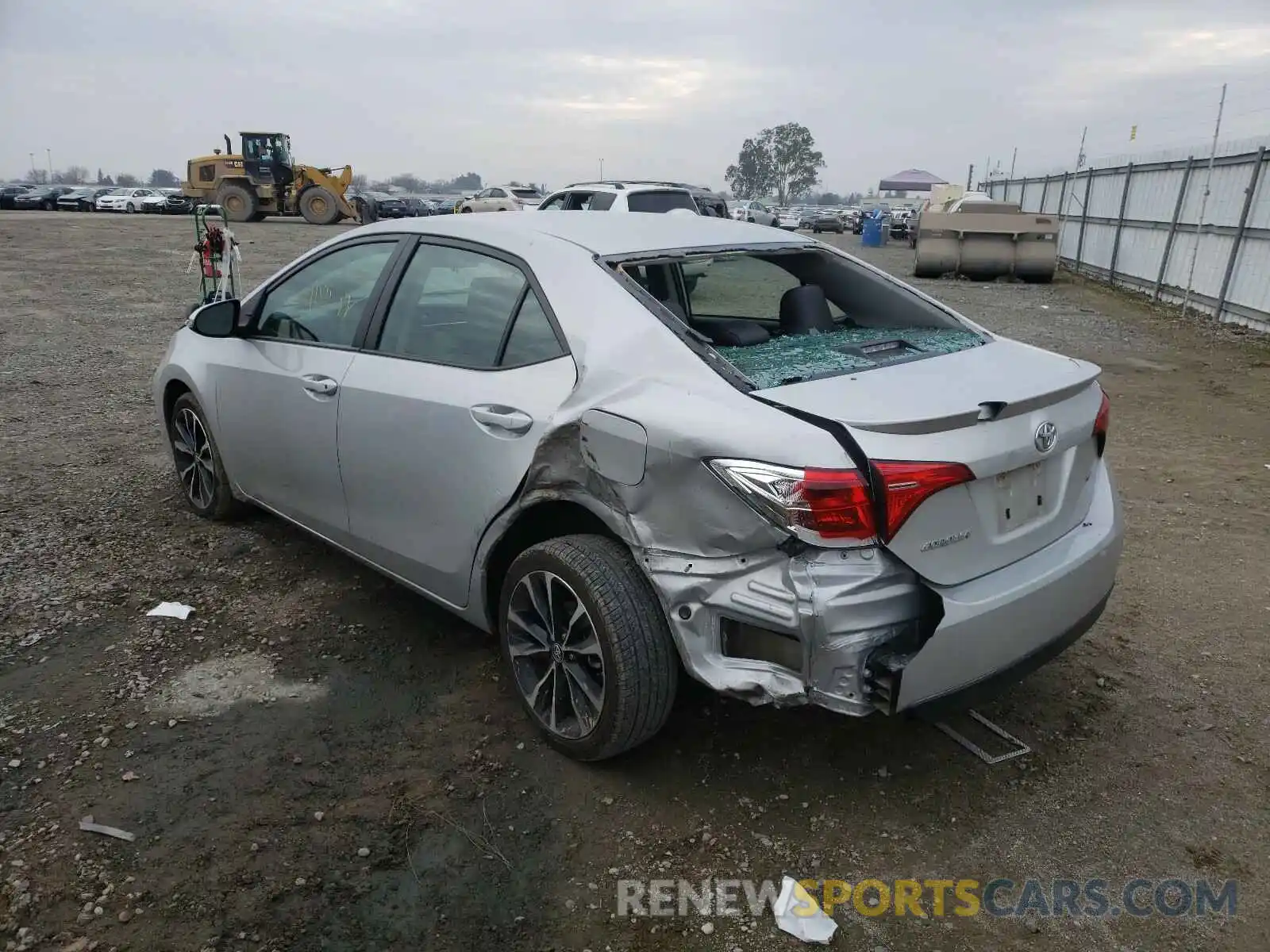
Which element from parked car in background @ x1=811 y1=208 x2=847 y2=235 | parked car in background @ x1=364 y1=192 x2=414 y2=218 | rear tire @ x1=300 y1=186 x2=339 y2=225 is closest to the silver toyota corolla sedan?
rear tire @ x1=300 y1=186 x2=339 y2=225

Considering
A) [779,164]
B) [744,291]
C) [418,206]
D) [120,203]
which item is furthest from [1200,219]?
[779,164]

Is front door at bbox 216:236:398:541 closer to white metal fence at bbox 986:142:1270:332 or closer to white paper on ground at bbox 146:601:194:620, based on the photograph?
white paper on ground at bbox 146:601:194:620

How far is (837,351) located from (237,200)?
102 ft

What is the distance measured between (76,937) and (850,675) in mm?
1929

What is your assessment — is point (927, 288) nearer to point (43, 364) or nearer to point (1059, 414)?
point (43, 364)

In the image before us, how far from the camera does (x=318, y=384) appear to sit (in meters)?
3.49

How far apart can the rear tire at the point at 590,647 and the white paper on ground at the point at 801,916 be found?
562 millimetres

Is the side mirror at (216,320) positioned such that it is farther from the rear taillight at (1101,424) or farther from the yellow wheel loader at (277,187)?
the yellow wheel loader at (277,187)

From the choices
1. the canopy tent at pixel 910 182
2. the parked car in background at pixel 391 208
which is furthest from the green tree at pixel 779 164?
the parked car in background at pixel 391 208

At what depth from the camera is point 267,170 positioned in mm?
30047

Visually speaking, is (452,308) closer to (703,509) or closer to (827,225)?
(703,509)

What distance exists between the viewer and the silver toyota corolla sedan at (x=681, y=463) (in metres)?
2.24

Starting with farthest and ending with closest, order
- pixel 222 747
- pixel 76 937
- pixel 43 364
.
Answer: pixel 43 364 → pixel 222 747 → pixel 76 937

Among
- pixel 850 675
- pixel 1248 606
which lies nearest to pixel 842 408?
pixel 850 675
